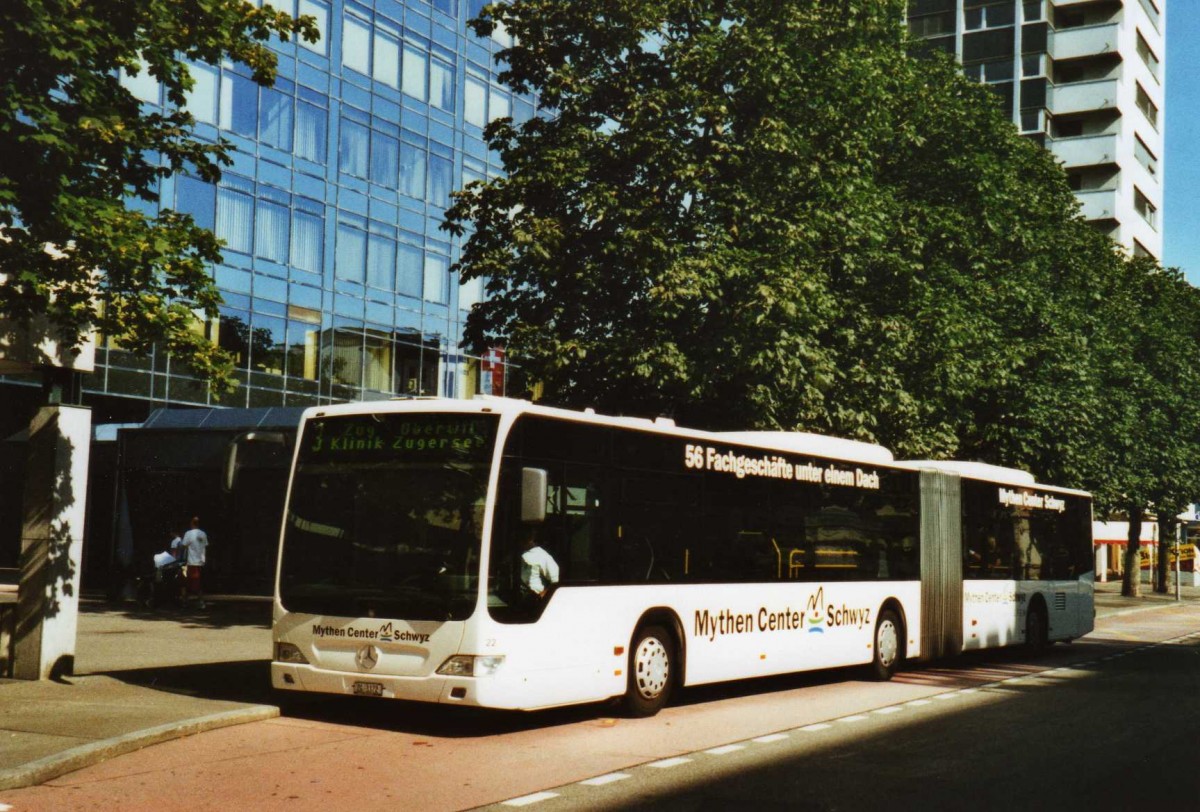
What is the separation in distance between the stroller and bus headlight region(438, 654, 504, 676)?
657 inches

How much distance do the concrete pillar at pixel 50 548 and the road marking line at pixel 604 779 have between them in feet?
21.3

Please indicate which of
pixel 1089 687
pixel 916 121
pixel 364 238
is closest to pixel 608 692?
pixel 1089 687

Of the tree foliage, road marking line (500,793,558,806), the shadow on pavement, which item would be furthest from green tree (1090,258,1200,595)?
road marking line (500,793,558,806)

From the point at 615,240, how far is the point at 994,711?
10172mm

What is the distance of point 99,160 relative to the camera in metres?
12.4

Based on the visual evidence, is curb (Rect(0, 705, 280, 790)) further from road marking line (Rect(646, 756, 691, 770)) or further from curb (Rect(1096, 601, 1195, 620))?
curb (Rect(1096, 601, 1195, 620))

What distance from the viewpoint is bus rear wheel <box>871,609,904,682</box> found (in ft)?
57.5

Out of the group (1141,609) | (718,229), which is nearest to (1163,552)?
(1141,609)

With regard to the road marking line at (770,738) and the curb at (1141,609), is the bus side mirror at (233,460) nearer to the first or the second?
the road marking line at (770,738)

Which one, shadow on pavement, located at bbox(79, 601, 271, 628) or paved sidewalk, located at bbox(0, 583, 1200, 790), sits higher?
shadow on pavement, located at bbox(79, 601, 271, 628)

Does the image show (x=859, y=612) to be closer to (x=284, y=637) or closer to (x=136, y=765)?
(x=284, y=637)

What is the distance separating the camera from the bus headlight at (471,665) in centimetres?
1100

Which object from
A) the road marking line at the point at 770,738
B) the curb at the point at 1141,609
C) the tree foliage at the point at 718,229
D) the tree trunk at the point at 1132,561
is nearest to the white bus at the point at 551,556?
the road marking line at the point at 770,738

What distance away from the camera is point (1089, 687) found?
17.2 m
